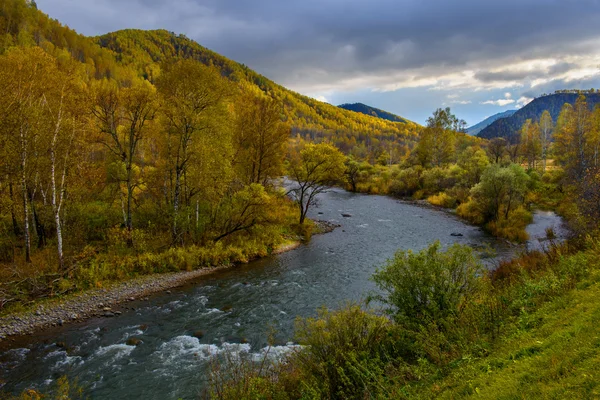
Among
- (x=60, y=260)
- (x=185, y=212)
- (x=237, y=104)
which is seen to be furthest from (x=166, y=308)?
(x=237, y=104)

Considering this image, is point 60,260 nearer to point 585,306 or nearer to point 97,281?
point 97,281

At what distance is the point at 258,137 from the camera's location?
33.6 m

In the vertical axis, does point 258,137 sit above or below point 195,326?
above

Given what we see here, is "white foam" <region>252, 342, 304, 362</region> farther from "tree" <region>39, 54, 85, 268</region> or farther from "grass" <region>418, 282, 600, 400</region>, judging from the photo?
"tree" <region>39, 54, 85, 268</region>

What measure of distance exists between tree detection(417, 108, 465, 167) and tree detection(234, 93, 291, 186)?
145 feet

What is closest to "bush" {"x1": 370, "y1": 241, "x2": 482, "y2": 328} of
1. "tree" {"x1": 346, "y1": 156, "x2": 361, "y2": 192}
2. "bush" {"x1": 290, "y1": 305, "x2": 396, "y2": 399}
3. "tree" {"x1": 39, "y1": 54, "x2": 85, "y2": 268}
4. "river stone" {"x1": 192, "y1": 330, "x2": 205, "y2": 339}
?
"bush" {"x1": 290, "y1": 305, "x2": 396, "y2": 399}

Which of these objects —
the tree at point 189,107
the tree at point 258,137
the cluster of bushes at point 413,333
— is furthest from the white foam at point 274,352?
the tree at point 258,137

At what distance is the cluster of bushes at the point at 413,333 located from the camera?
784 cm

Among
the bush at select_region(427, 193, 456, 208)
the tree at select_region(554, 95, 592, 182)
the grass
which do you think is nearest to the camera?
the grass

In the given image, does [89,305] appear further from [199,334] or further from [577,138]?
[577,138]

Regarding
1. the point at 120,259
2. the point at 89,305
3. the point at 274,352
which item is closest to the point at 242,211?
the point at 120,259

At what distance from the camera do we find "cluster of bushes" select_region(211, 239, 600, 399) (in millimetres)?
7836

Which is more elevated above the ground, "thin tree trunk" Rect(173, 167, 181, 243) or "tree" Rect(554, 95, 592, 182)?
"tree" Rect(554, 95, 592, 182)

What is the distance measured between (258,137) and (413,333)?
27.5m
